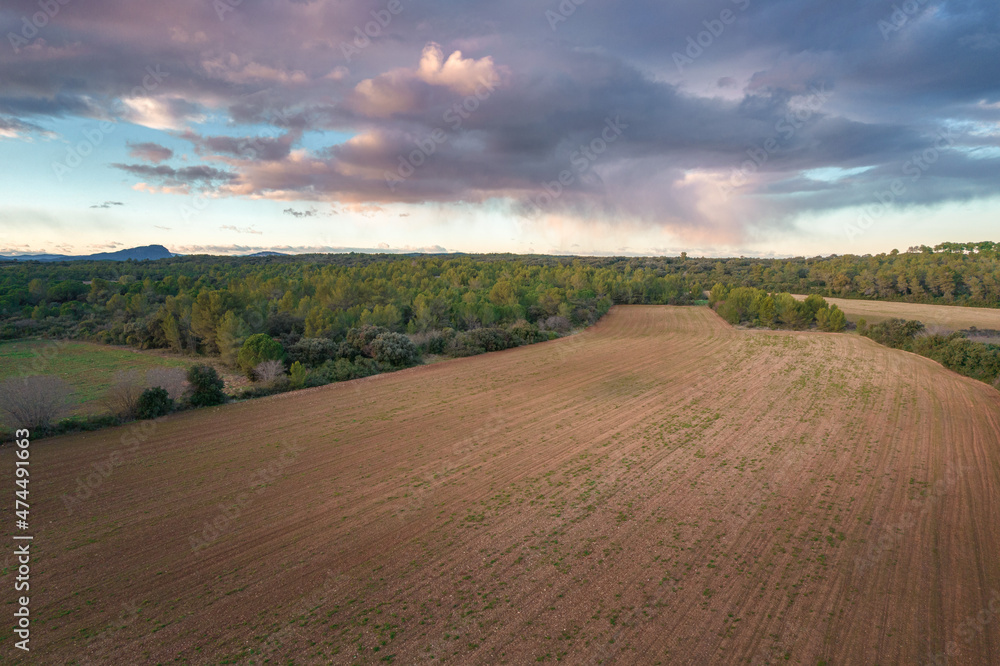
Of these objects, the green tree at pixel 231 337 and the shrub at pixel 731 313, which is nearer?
the green tree at pixel 231 337

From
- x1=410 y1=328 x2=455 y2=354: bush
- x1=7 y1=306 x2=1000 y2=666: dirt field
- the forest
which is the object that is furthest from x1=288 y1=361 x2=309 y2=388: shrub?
x1=410 y1=328 x2=455 y2=354: bush

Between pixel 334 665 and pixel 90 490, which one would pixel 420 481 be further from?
pixel 90 490

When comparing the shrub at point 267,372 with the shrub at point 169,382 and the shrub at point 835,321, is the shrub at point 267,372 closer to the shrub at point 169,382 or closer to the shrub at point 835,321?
the shrub at point 169,382

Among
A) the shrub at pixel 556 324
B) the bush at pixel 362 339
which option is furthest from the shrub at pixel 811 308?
the bush at pixel 362 339

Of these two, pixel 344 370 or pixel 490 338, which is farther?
pixel 490 338

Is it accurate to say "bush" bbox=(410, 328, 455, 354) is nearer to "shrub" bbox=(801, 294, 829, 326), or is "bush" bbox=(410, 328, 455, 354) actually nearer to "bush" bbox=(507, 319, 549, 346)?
"bush" bbox=(507, 319, 549, 346)

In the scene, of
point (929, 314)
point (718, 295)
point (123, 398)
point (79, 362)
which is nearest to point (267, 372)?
point (123, 398)

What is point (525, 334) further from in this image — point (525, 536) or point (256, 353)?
point (525, 536)
